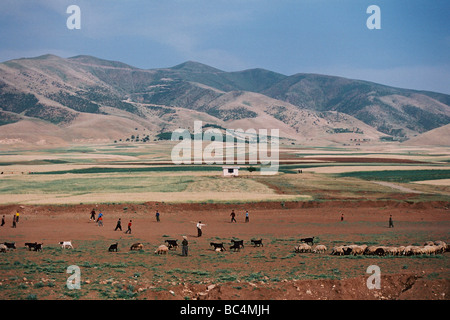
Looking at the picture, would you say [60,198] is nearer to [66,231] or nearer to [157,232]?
[66,231]

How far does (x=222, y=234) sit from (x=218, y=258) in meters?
10.6

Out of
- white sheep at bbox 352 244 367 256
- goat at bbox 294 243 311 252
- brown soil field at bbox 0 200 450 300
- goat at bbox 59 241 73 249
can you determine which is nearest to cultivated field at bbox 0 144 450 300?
brown soil field at bbox 0 200 450 300

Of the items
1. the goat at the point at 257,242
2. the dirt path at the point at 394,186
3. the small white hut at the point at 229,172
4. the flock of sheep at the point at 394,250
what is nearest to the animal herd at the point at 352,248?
the flock of sheep at the point at 394,250

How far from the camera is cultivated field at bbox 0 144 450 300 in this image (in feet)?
62.7

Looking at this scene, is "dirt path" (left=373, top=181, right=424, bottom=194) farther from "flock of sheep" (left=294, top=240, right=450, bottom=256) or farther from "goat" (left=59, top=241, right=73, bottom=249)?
"goat" (left=59, top=241, right=73, bottom=249)

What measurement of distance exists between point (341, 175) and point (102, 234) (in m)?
66.8

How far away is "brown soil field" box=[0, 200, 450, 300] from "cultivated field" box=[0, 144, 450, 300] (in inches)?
3.1

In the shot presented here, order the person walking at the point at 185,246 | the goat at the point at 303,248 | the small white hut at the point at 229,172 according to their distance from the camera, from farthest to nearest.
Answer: the small white hut at the point at 229,172 → the goat at the point at 303,248 → the person walking at the point at 185,246

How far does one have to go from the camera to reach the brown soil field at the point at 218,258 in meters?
18.7

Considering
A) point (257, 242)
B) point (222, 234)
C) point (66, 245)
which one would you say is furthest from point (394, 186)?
point (66, 245)

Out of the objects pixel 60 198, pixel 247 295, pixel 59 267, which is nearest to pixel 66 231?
pixel 59 267

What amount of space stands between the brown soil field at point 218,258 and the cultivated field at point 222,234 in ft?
0.26

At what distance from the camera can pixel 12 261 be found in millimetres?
25141

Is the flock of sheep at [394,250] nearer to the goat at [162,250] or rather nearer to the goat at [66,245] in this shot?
the goat at [162,250]
